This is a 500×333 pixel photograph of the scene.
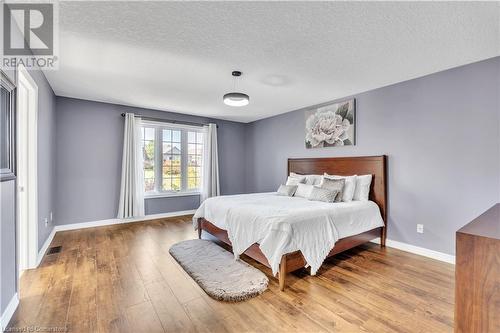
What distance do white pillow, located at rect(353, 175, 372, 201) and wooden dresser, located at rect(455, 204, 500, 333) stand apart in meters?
2.53

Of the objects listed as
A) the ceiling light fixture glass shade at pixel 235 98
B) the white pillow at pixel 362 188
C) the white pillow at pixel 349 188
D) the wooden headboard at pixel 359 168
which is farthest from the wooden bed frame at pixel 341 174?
the ceiling light fixture glass shade at pixel 235 98

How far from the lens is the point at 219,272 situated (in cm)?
245

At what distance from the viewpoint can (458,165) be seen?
2.74m

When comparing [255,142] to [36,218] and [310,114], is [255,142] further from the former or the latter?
[36,218]

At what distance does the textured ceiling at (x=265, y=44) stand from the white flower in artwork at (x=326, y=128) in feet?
1.85

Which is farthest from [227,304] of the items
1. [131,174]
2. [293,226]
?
[131,174]

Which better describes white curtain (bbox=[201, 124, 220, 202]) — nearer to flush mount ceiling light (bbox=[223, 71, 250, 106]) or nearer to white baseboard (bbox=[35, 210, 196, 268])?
white baseboard (bbox=[35, 210, 196, 268])

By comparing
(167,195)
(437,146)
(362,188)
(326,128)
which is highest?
(326,128)

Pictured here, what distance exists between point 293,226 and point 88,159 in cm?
406

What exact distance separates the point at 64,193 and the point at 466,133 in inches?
239

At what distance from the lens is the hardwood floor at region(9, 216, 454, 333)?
5.54 ft

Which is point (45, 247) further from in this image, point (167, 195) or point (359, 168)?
point (359, 168)

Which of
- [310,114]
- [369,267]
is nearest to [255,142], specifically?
[310,114]

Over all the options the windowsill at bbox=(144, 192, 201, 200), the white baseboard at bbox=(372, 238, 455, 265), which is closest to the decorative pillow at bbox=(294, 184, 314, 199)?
the white baseboard at bbox=(372, 238, 455, 265)
